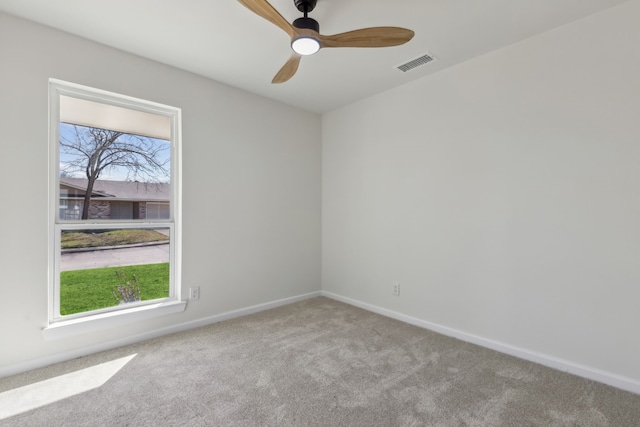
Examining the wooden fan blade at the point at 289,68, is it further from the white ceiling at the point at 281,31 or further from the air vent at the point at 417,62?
the air vent at the point at 417,62

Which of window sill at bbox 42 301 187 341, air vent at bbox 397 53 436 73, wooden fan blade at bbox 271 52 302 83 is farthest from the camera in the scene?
air vent at bbox 397 53 436 73

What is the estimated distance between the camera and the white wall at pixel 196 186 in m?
2.10

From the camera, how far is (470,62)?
263 centimetres

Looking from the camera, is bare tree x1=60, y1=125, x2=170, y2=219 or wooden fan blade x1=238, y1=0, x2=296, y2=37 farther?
bare tree x1=60, y1=125, x2=170, y2=219

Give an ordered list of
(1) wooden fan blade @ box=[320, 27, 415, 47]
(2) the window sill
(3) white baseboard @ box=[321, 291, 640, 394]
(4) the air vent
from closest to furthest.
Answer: (1) wooden fan blade @ box=[320, 27, 415, 47], (3) white baseboard @ box=[321, 291, 640, 394], (2) the window sill, (4) the air vent

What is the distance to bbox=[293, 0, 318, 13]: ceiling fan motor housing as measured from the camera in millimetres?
1858

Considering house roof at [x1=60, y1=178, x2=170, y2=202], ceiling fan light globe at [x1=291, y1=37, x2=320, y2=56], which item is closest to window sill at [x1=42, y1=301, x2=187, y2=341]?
house roof at [x1=60, y1=178, x2=170, y2=202]

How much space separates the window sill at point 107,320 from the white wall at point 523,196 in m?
2.13

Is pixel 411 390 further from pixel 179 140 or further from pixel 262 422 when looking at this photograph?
pixel 179 140

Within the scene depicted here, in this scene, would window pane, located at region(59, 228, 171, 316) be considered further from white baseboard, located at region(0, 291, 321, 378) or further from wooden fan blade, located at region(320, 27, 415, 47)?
wooden fan blade, located at region(320, 27, 415, 47)

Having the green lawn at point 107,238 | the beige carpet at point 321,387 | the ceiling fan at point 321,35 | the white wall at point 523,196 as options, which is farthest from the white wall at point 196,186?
the ceiling fan at point 321,35

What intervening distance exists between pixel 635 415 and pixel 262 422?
2.11m

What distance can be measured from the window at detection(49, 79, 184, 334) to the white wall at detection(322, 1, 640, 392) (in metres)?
2.17

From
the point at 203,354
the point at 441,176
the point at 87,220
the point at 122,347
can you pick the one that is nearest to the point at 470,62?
the point at 441,176
